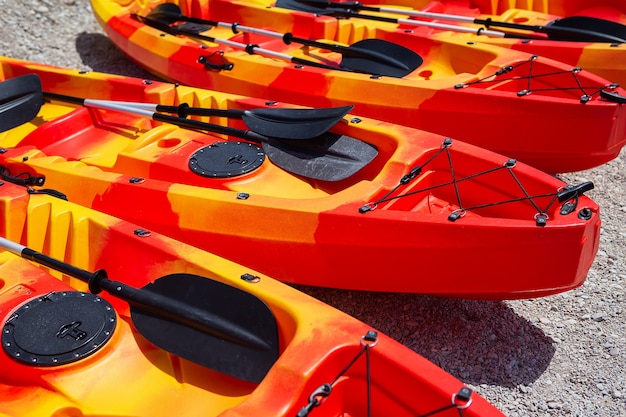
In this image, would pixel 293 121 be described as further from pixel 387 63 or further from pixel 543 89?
pixel 543 89

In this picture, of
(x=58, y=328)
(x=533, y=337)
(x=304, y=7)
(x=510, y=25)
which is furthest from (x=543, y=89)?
(x=58, y=328)

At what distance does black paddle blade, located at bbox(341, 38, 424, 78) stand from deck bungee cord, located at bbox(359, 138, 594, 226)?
130 cm

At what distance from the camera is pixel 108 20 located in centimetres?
587

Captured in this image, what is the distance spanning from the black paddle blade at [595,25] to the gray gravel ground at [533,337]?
1462 millimetres

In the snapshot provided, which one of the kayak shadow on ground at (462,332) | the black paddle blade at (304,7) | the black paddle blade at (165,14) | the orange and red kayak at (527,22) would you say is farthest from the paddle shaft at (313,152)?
the black paddle blade at (304,7)

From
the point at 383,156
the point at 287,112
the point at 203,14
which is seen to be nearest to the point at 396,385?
the point at 383,156

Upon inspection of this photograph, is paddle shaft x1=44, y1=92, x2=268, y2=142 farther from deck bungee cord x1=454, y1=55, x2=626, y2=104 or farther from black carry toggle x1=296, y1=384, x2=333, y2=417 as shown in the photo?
black carry toggle x1=296, y1=384, x2=333, y2=417

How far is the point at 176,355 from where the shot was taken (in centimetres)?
279

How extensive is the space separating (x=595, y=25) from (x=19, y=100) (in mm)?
3847

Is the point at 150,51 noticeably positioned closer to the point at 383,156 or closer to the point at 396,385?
the point at 383,156

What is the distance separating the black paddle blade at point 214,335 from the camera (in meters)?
2.60

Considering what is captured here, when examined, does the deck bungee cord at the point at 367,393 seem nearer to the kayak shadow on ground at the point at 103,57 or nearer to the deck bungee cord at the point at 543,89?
the deck bungee cord at the point at 543,89

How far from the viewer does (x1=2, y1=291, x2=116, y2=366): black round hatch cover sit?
272 cm

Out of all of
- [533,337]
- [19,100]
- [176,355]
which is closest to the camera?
[176,355]
